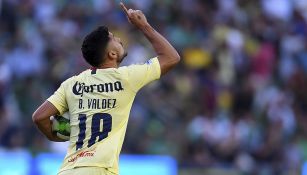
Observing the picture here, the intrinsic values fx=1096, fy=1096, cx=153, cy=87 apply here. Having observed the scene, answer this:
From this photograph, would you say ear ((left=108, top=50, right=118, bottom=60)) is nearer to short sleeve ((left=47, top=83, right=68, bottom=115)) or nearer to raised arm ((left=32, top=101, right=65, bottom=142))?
short sleeve ((left=47, top=83, right=68, bottom=115))

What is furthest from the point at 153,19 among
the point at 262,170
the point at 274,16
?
the point at 262,170

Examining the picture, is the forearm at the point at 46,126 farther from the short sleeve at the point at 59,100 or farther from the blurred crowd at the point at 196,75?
the blurred crowd at the point at 196,75

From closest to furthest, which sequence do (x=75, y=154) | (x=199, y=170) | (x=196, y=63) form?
(x=75, y=154)
(x=199, y=170)
(x=196, y=63)

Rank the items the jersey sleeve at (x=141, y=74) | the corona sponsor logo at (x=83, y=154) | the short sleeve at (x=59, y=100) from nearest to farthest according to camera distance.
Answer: the corona sponsor logo at (x=83, y=154)
the jersey sleeve at (x=141, y=74)
the short sleeve at (x=59, y=100)

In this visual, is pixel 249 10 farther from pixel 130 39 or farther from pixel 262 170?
pixel 262 170

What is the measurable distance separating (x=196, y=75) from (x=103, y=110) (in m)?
9.86

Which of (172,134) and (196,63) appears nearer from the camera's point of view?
(172,134)

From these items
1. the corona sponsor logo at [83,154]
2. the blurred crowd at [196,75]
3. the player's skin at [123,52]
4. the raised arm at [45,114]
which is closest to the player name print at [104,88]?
the player's skin at [123,52]

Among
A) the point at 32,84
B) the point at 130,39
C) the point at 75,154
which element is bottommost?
the point at 75,154

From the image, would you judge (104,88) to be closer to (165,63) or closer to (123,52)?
(123,52)

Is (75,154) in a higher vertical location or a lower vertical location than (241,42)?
lower

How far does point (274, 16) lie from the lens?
19.3 meters

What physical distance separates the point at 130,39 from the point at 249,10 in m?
2.77

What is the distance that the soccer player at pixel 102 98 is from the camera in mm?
7910
